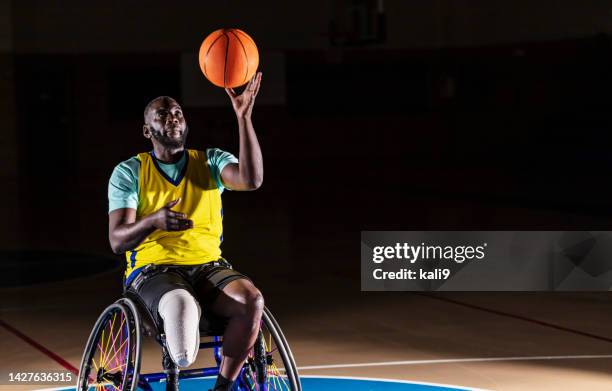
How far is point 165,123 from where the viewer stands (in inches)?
181

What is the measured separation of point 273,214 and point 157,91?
873 cm

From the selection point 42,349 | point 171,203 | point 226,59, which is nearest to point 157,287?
point 171,203

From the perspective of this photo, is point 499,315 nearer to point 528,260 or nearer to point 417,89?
point 528,260

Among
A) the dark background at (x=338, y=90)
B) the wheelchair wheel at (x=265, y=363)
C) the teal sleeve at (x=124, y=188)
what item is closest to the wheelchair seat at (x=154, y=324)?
the wheelchair wheel at (x=265, y=363)

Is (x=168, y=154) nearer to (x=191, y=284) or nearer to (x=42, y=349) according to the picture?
(x=191, y=284)

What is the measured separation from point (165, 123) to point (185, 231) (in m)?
0.43

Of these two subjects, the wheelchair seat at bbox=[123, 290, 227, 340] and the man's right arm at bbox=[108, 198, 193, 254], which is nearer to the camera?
the man's right arm at bbox=[108, 198, 193, 254]

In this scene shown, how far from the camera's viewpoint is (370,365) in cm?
624

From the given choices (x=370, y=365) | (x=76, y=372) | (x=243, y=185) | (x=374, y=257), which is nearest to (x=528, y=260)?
(x=374, y=257)

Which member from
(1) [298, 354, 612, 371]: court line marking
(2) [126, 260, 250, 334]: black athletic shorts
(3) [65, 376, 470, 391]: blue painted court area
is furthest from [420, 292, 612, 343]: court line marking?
(2) [126, 260, 250, 334]: black athletic shorts

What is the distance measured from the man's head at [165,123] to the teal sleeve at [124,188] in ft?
0.54

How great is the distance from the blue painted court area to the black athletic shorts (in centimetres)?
119

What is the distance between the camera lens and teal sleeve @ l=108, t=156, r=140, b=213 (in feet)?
14.8

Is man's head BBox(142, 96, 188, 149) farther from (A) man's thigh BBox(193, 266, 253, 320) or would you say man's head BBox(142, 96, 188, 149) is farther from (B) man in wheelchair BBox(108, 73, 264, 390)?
(A) man's thigh BBox(193, 266, 253, 320)
